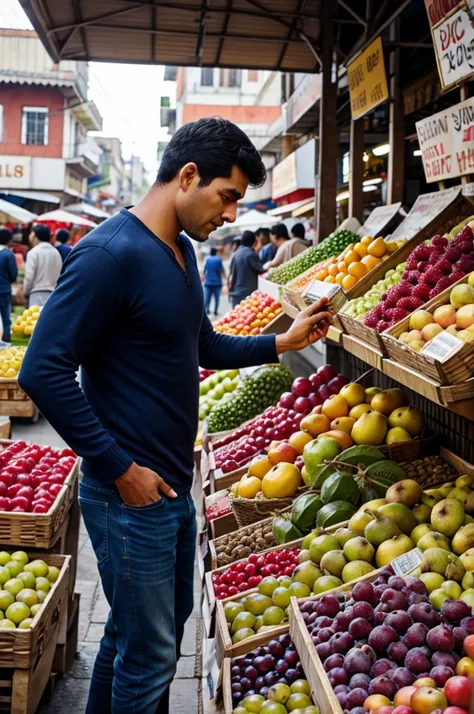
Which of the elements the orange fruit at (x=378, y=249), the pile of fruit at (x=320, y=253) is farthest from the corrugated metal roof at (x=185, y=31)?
the orange fruit at (x=378, y=249)

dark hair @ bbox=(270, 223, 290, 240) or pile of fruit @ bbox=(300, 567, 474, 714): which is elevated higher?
dark hair @ bbox=(270, 223, 290, 240)

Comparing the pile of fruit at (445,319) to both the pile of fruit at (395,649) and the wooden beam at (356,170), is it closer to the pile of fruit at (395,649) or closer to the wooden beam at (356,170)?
the pile of fruit at (395,649)

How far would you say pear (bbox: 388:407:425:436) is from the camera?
385 centimetres

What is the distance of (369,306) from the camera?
3.70 metres

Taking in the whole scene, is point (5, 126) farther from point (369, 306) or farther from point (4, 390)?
point (369, 306)

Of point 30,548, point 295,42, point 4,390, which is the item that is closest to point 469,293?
point 30,548

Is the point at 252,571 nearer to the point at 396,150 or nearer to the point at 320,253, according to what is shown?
the point at 320,253

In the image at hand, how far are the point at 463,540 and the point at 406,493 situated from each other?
0.48 meters

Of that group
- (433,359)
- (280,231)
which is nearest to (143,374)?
(433,359)

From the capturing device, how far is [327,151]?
22.2 feet

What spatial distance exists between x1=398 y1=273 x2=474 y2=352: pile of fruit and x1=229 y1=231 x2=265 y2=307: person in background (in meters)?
9.12

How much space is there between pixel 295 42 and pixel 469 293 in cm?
457

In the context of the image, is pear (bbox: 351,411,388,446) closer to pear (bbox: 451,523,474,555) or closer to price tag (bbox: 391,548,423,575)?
pear (bbox: 451,523,474,555)

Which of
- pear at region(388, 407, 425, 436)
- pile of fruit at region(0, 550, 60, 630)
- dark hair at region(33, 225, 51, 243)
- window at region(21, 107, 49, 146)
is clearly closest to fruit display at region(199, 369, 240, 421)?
pear at region(388, 407, 425, 436)
